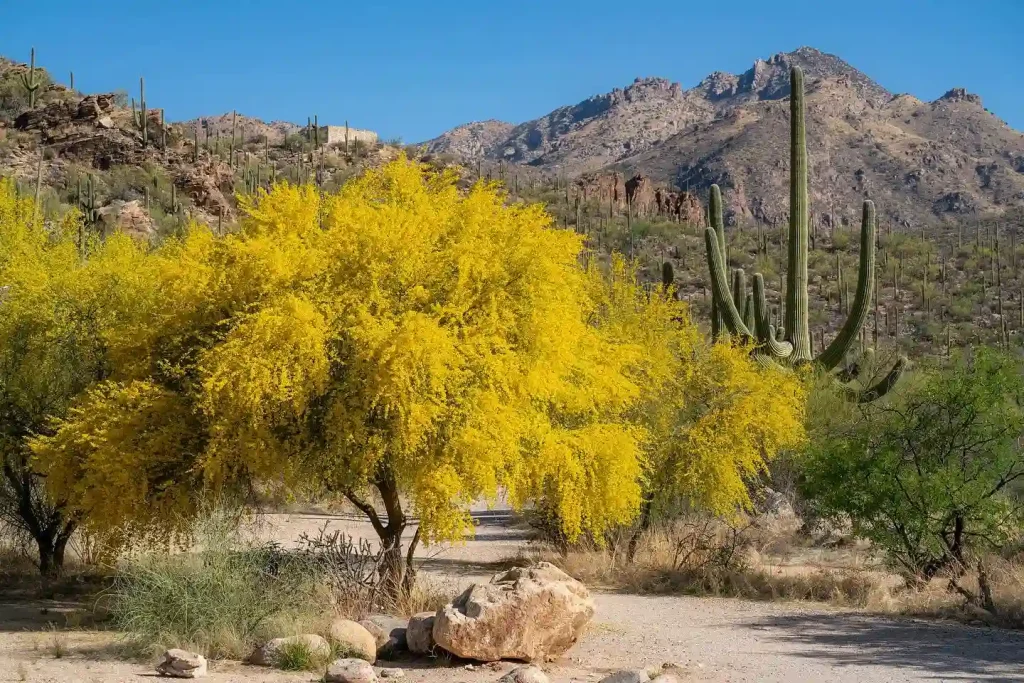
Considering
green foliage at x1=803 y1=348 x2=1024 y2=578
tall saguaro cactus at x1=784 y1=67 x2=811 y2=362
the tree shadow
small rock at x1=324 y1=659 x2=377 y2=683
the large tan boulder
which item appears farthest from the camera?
tall saguaro cactus at x1=784 y1=67 x2=811 y2=362

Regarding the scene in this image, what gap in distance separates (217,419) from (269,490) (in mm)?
1924

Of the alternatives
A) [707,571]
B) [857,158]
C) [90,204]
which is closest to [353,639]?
[707,571]

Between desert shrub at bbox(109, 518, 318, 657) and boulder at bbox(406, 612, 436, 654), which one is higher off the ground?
desert shrub at bbox(109, 518, 318, 657)

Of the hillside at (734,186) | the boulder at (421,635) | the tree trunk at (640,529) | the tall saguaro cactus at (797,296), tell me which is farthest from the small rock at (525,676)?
the tall saguaro cactus at (797,296)

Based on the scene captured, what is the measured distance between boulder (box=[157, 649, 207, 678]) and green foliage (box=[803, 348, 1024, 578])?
1015cm

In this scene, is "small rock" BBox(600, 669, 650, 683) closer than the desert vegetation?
Yes

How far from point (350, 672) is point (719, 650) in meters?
4.66

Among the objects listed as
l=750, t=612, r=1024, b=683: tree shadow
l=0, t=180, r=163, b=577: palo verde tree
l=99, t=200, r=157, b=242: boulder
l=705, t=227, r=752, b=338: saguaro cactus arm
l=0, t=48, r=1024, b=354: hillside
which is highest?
l=0, t=48, r=1024, b=354: hillside

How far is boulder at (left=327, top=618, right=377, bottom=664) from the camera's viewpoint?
1288 centimetres

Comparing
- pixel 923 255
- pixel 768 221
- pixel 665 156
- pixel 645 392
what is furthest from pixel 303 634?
pixel 665 156

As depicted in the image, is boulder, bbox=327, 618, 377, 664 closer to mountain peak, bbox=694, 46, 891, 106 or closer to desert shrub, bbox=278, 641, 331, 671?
desert shrub, bbox=278, 641, 331, 671

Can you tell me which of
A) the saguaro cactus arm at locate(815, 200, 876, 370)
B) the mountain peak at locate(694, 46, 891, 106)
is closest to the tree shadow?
the saguaro cactus arm at locate(815, 200, 876, 370)

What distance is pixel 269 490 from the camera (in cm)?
1622

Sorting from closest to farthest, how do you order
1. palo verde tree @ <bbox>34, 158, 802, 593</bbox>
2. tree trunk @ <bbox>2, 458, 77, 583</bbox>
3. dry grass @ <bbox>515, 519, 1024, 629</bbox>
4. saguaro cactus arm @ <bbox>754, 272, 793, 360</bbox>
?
palo verde tree @ <bbox>34, 158, 802, 593</bbox> → dry grass @ <bbox>515, 519, 1024, 629</bbox> → tree trunk @ <bbox>2, 458, 77, 583</bbox> → saguaro cactus arm @ <bbox>754, 272, 793, 360</bbox>
